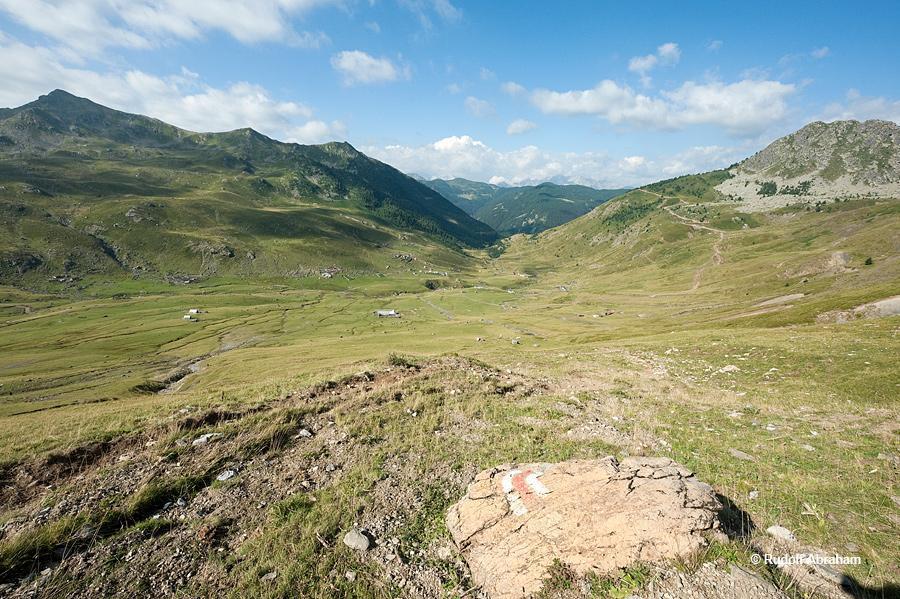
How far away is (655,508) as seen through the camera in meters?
9.30

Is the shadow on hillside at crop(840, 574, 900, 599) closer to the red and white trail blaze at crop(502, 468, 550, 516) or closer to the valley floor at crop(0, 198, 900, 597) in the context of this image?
the valley floor at crop(0, 198, 900, 597)

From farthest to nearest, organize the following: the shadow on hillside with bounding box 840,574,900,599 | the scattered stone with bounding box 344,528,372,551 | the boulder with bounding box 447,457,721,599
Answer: the scattered stone with bounding box 344,528,372,551, the boulder with bounding box 447,457,721,599, the shadow on hillside with bounding box 840,574,900,599

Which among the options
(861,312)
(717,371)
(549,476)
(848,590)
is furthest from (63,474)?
(861,312)

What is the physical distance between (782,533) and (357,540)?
37.9 ft

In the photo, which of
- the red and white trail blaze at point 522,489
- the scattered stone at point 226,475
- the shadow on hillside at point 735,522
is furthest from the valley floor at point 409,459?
the red and white trail blaze at point 522,489

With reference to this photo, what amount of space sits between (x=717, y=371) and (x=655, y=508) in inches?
1160

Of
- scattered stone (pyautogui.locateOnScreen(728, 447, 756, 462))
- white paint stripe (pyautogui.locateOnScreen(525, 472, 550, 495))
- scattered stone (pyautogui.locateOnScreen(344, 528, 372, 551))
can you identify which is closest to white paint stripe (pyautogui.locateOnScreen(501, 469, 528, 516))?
white paint stripe (pyautogui.locateOnScreen(525, 472, 550, 495))

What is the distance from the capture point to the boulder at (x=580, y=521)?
8.61 metres

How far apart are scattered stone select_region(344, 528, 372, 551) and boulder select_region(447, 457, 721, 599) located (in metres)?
2.49

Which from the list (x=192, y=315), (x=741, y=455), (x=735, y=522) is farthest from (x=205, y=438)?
(x=192, y=315)

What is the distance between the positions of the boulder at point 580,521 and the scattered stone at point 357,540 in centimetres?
249

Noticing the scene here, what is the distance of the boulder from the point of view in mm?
8609

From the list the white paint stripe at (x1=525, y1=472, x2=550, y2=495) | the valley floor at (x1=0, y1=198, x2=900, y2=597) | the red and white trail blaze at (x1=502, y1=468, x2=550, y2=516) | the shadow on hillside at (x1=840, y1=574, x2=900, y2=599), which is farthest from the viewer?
the white paint stripe at (x1=525, y1=472, x2=550, y2=495)

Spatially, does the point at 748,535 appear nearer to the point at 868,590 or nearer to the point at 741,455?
the point at 868,590
